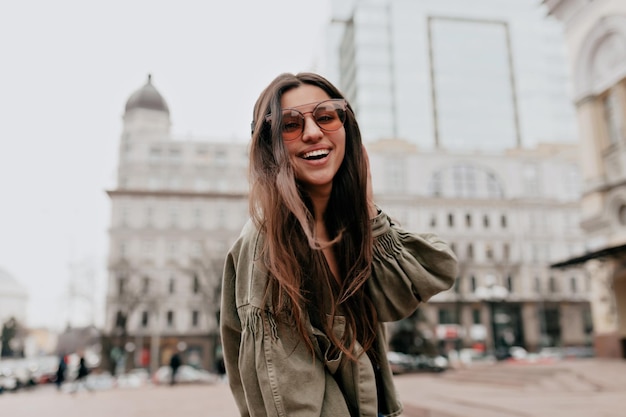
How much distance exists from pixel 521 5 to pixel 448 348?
4640cm

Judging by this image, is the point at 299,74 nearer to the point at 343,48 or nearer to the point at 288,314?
A: the point at 288,314

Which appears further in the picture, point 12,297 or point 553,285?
point 12,297

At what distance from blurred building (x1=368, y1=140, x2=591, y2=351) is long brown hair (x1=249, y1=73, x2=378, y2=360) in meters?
45.0

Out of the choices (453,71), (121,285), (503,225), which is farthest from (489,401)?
(453,71)

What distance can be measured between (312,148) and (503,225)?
166 ft

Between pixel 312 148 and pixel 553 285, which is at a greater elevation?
pixel 312 148

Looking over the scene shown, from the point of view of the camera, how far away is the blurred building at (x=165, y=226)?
4328 cm

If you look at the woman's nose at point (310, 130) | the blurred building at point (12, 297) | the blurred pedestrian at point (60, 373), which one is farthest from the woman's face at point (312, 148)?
the blurred building at point (12, 297)

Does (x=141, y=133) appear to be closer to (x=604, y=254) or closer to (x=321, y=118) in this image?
(x=604, y=254)

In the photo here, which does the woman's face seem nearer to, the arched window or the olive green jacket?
the olive green jacket

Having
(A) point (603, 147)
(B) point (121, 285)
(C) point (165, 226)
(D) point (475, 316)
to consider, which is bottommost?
(D) point (475, 316)

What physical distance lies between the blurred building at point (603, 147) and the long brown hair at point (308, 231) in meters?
17.6

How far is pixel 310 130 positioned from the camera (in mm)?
1436

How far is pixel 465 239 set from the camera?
48.3m
